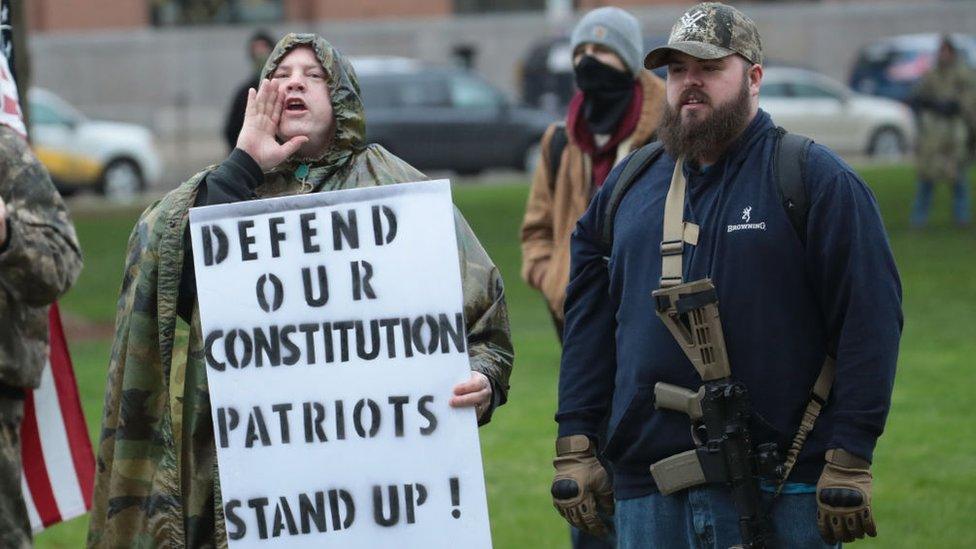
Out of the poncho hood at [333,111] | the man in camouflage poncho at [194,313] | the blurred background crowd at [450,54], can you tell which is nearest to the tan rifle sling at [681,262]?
the man in camouflage poncho at [194,313]

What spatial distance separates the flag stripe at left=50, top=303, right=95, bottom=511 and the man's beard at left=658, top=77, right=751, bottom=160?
2451 mm

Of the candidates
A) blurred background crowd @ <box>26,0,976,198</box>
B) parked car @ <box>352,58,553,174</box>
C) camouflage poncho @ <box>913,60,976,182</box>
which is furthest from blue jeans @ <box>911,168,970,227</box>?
blurred background crowd @ <box>26,0,976,198</box>

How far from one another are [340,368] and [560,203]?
7.54 feet

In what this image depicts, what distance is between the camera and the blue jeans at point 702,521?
4.21 metres

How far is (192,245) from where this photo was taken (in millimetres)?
4316

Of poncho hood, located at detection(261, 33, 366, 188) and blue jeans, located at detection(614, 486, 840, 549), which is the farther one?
poncho hood, located at detection(261, 33, 366, 188)

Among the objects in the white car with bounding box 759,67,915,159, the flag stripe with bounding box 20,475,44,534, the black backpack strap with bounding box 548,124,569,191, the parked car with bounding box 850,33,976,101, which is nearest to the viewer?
the flag stripe with bounding box 20,475,44,534

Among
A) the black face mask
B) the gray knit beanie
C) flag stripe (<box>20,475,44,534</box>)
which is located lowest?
flag stripe (<box>20,475,44,534</box>)

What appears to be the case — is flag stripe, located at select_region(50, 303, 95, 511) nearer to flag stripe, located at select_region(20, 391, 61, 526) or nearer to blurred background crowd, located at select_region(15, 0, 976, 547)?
flag stripe, located at select_region(20, 391, 61, 526)

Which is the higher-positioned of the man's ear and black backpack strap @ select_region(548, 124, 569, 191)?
the man's ear

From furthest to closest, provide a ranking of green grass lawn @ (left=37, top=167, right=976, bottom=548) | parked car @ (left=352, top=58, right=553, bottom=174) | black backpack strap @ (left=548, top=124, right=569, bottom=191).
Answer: parked car @ (left=352, top=58, right=553, bottom=174) → green grass lawn @ (left=37, top=167, right=976, bottom=548) → black backpack strap @ (left=548, top=124, right=569, bottom=191)

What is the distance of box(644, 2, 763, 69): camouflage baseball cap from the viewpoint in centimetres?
432

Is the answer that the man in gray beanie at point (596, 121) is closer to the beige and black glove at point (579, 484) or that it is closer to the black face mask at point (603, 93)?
the black face mask at point (603, 93)

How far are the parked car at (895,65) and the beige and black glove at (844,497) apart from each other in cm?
3053
